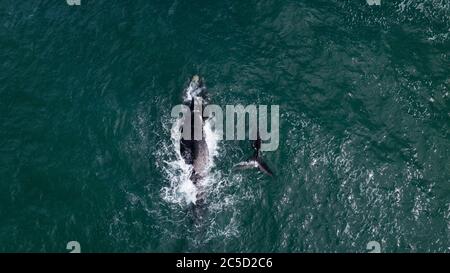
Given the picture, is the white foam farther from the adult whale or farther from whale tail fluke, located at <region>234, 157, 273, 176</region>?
whale tail fluke, located at <region>234, 157, 273, 176</region>

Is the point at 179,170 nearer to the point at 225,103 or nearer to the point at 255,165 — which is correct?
the point at 255,165

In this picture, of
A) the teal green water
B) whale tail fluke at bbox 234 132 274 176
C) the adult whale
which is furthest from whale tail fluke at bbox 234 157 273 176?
the adult whale

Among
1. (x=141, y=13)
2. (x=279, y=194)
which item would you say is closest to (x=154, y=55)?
(x=141, y=13)

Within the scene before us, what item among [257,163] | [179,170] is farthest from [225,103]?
[179,170]

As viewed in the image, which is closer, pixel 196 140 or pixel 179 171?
pixel 179 171

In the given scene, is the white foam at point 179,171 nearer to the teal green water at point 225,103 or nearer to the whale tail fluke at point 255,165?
the teal green water at point 225,103

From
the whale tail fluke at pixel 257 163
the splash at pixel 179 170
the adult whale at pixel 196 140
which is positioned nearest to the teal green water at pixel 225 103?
the splash at pixel 179 170

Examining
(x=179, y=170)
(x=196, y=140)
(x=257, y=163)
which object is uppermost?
(x=196, y=140)
